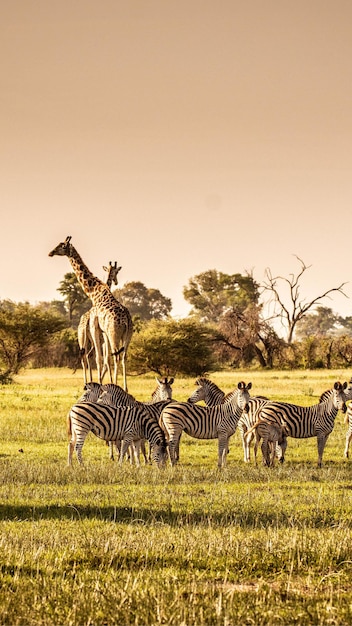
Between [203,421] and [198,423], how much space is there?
0.38 ft

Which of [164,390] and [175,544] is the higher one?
[164,390]

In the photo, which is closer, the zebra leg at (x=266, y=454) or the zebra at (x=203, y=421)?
the zebra leg at (x=266, y=454)

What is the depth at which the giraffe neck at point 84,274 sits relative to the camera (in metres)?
26.7

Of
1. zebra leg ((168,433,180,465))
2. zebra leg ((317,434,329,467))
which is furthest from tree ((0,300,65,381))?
zebra leg ((317,434,329,467))

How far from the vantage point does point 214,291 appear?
319 ft

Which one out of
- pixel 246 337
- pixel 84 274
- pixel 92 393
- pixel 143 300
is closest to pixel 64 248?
pixel 84 274

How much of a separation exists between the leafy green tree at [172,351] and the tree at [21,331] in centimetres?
643

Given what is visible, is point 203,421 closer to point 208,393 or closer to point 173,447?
point 173,447

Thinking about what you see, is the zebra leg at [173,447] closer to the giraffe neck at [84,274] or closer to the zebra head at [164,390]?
the zebra head at [164,390]

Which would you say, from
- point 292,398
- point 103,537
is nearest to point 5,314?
point 292,398

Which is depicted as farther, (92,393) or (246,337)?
(246,337)

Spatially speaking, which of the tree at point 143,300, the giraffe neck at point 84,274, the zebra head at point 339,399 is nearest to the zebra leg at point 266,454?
the zebra head at point 339,399

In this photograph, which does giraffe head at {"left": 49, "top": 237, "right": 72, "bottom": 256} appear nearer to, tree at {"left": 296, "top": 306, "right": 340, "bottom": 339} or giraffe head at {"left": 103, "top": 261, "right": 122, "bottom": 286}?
giraffe head at {"left": 103, "top": 261, "right": 122, "bottom": 286}

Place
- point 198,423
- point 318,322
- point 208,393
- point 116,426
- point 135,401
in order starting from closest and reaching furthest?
point 116,426 < point 198,423 < point 135,401 < point 208,393 < point 318,322
